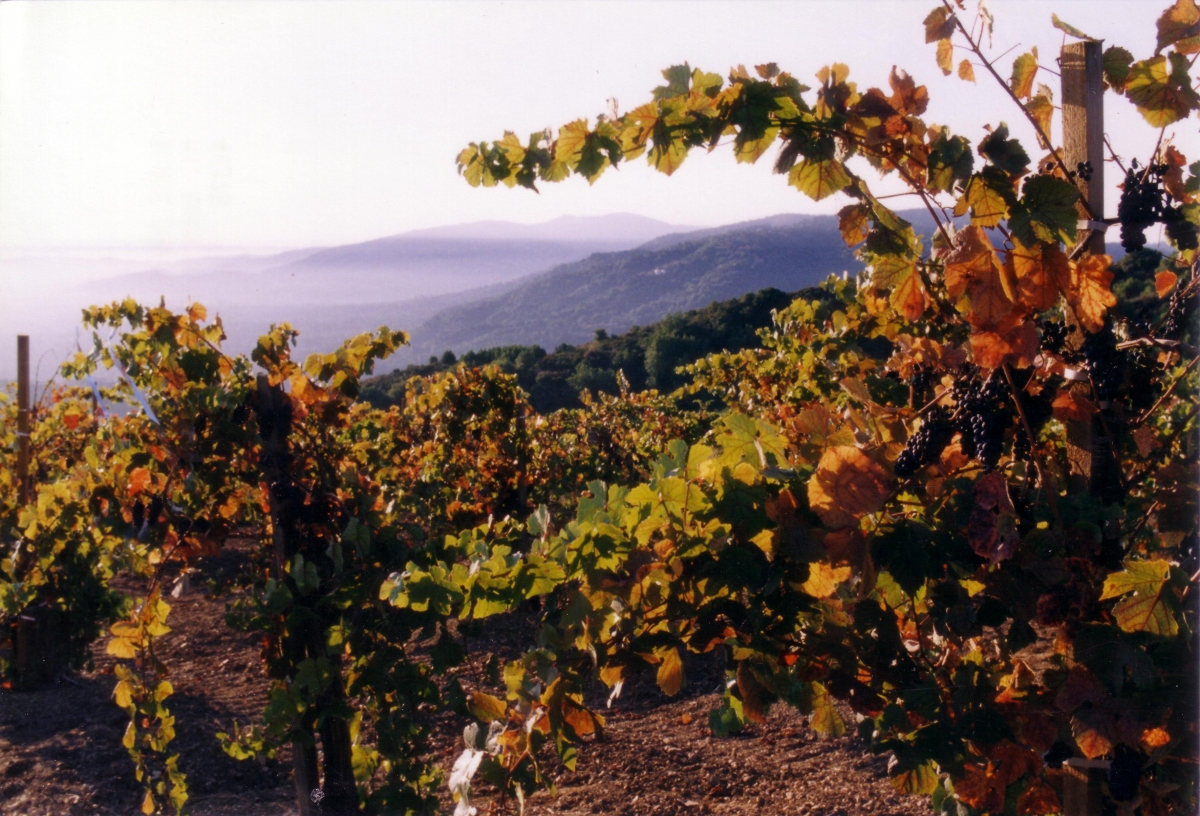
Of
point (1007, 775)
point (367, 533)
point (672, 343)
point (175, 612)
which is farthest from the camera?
point (672, 343)

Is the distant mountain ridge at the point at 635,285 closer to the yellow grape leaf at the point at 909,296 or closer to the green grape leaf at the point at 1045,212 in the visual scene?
the yellow grape leaf at the point at 909,296

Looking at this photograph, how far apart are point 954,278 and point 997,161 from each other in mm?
216

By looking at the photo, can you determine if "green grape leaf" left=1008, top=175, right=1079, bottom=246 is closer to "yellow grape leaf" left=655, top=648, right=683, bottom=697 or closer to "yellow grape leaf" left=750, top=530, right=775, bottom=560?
"yellow grape leaf" left=750, top=530, right=775, bottom=560

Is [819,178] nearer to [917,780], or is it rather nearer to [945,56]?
[945,56]

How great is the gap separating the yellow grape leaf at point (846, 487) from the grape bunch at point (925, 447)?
8 cm

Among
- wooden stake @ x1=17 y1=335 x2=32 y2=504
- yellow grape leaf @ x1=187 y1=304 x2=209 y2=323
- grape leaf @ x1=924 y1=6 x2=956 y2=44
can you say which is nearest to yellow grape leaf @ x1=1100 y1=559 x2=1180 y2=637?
grape leaf @ x1=924 y1=6 x2=956 y2=44

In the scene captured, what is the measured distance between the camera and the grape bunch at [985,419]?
1.36 m

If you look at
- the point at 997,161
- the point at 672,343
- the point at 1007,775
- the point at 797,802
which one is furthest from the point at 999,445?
the point at 672,343

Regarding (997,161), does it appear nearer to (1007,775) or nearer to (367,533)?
(1007,775)

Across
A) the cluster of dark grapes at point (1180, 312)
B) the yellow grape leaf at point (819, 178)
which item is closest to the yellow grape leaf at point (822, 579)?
the yellow grape leaf at point (819, 178)

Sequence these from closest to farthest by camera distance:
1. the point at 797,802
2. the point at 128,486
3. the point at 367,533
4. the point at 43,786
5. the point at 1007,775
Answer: the point at 1007,775 → the point at 367,533 → the point at 128,486 → the point at 797,802 → the point at 43,786

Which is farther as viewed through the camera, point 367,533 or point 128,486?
point 128,486

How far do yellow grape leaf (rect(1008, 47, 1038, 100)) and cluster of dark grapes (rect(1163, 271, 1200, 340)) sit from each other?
0.47m

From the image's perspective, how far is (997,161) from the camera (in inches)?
52.4
